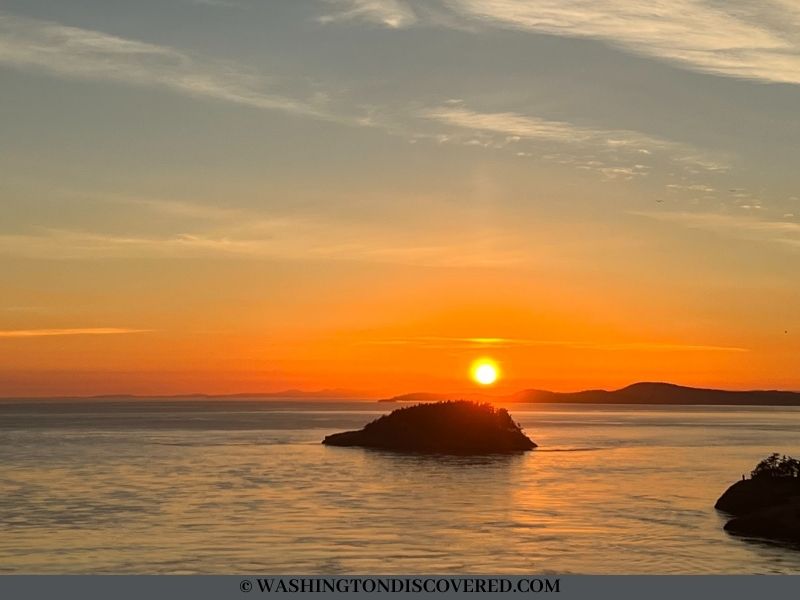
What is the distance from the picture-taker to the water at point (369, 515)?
152ft

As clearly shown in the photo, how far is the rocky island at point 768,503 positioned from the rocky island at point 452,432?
199 ft

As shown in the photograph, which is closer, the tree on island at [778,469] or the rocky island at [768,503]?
the rocky island at [768,503]

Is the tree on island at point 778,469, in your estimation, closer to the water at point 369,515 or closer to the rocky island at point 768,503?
the rocky island at point 768,503

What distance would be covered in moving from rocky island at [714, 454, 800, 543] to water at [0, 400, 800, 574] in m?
1.59

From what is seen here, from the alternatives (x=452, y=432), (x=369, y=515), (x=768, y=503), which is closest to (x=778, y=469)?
(x=768, y=503)

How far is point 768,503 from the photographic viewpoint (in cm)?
5897

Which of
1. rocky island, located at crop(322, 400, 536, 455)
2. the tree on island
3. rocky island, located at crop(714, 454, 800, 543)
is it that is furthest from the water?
rocky island, located at crop(322, 400, 536, 455)

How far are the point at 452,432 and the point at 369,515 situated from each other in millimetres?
64122

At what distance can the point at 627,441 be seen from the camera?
164875 mm

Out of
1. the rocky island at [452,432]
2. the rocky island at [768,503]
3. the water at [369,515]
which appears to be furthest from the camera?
the rocky island at [452,432]

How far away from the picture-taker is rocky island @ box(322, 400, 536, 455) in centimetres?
12650

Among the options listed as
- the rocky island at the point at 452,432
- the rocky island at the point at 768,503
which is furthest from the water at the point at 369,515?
the rocky island at the point at 452,432
